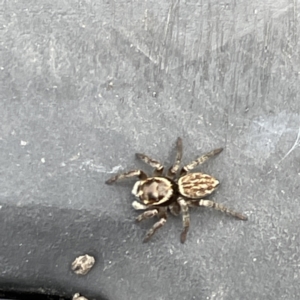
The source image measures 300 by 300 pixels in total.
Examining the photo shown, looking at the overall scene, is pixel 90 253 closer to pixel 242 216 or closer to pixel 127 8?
pixel 242 216

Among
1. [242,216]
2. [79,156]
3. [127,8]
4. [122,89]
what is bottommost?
[242,216]

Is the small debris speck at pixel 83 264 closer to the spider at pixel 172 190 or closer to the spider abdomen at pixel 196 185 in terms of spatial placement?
the spider at pixel 172 190

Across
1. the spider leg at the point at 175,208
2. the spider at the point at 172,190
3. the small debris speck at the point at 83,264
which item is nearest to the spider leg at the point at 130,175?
the spider at the point at 172,190

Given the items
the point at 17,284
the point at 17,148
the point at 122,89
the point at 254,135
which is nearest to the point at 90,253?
the point at 17,284

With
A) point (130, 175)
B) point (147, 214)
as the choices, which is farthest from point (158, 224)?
point (130, 175)

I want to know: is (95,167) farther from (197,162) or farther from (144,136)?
(197,162)

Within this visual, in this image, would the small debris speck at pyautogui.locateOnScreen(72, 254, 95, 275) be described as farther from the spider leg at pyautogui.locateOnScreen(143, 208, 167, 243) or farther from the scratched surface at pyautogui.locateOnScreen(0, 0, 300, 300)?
the spider leg at pyautogui.locateOnScreen(143, 208, 167, 243)
